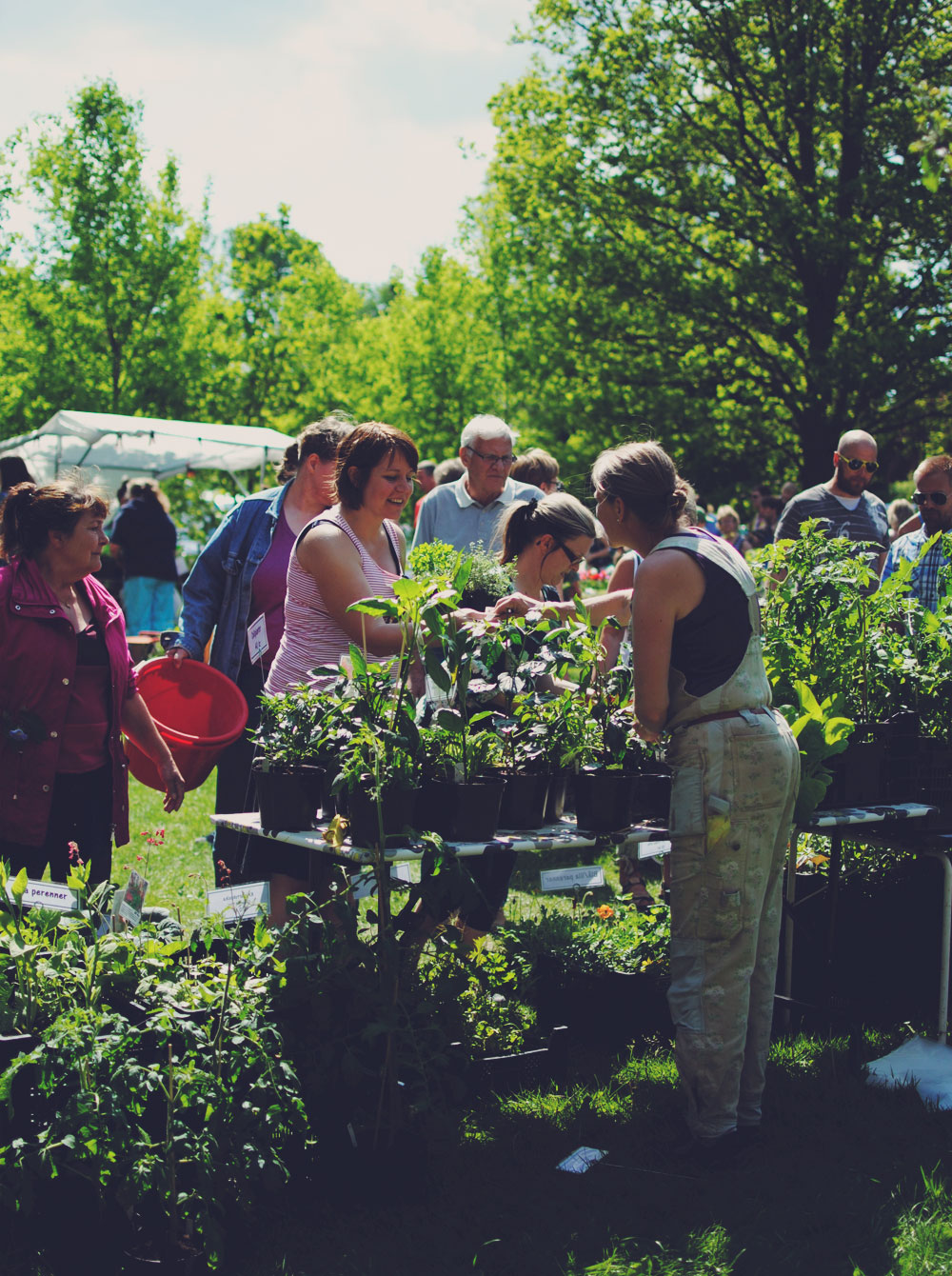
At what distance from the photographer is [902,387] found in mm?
14719

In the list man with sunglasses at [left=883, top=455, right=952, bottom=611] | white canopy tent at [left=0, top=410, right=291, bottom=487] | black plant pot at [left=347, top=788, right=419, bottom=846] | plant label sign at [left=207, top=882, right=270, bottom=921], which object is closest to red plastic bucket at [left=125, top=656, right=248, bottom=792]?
plant label sign at [left=207, top=882, right=270, bottom=921]

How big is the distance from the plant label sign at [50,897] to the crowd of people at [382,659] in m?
0.37

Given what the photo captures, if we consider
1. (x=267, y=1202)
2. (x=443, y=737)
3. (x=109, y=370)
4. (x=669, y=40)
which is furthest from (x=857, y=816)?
(x=109, y=370)

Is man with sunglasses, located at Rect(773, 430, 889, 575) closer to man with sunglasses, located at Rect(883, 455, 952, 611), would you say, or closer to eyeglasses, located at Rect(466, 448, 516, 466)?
man with sunglasses, located at Rect(883, 455, 952, 611)

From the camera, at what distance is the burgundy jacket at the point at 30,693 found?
3094 millimetres

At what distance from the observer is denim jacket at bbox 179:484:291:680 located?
4105mm

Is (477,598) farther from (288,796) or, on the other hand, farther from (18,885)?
(18,885)

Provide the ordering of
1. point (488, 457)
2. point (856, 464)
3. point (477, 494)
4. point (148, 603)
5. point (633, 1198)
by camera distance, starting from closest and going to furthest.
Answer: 1. point (633, 1198)
2. point (488, 457)
3. point (477, 494)
4. point (856, 464)
5. point (148, 603)

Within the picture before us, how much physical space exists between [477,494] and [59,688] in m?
2.31

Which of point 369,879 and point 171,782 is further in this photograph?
point 171,782

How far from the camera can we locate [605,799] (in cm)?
303

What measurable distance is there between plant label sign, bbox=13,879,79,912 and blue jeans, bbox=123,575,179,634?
8056 millimetres

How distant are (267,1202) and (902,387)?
554 inches

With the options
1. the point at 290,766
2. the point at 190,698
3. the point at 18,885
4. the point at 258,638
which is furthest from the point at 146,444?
the point at 18,885
